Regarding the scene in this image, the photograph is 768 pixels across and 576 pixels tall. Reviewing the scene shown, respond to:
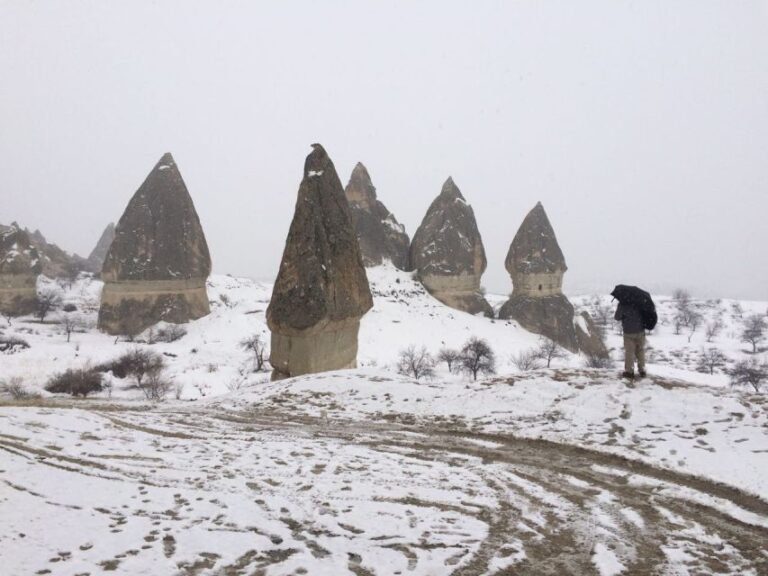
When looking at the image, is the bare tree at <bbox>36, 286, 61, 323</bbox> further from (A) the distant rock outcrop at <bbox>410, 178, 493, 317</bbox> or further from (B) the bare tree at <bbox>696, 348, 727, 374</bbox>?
(B) the bare tree at <bbox>696, 348, 727, 374</bbox>

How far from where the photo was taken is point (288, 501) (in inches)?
163

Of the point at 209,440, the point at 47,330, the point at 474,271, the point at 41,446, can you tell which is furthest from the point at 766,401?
the point at 47,330

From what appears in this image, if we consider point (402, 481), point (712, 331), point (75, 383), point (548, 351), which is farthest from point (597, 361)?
point (402, 481)

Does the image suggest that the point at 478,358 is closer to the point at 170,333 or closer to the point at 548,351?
the point at 548,351

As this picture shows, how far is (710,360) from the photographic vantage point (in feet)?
87.2

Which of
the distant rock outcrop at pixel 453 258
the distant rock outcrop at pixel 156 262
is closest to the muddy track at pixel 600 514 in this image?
the distant rock outcrop at pixel 156 262

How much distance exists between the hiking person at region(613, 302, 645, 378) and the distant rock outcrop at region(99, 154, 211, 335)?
23.0 metres

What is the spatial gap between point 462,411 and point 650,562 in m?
4.40

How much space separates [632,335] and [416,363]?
1446 centimetres

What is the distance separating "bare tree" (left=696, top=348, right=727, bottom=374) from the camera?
80.8 ft

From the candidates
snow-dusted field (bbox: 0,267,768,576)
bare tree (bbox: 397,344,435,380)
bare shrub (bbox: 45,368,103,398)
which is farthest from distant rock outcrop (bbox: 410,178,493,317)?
snow-dusted field (bbox: 0,267,768,576)

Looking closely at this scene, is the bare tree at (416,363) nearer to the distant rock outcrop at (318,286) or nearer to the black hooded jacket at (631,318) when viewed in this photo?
the distant rock outcrop at (318,286)

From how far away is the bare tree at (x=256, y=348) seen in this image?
20203 mm

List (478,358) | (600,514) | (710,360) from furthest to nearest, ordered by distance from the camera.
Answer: (710,360), (478,358), (600,514)
